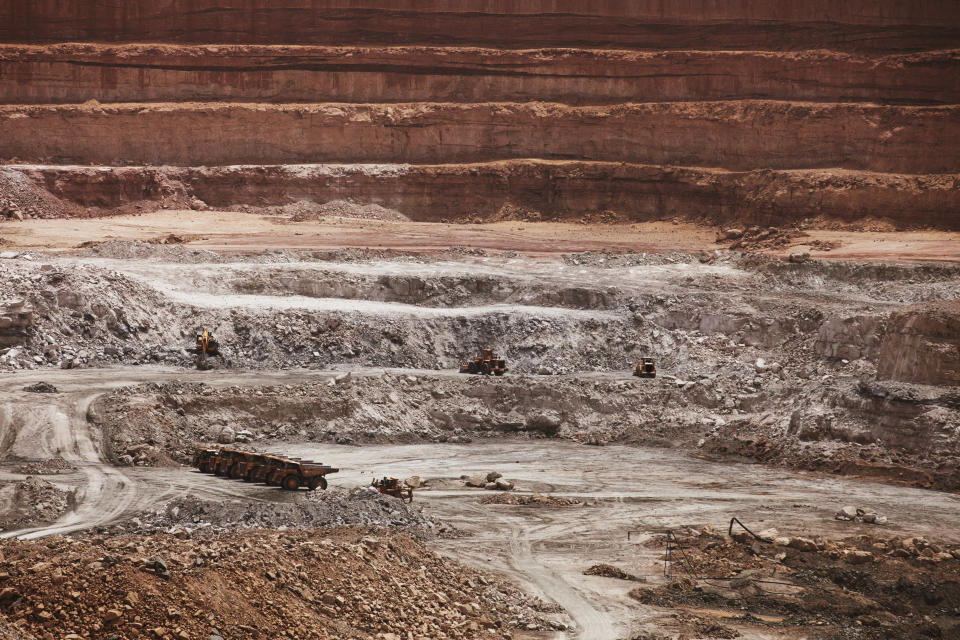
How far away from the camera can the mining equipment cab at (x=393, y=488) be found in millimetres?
19516

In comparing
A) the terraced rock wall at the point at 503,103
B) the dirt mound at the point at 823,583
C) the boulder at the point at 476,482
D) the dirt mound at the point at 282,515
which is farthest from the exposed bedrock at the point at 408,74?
the dirt mound at the point at 282,515

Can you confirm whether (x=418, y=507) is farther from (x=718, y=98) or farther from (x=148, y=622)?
(x=718, y=98)

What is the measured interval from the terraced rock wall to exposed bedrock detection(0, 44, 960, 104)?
0.10 meters

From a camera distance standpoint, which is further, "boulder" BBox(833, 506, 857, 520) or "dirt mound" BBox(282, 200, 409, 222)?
"dirt mound" BBox(282, 200, 409, 222)

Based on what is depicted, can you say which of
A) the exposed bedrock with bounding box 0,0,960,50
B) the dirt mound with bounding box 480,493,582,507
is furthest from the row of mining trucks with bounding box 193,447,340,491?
the exposed bedrock with bounding box 0,0,960,50

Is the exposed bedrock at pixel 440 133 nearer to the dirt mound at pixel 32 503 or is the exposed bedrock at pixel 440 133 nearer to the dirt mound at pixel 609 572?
the dirt mound at pixel 32 503

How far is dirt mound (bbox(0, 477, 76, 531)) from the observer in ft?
55.4

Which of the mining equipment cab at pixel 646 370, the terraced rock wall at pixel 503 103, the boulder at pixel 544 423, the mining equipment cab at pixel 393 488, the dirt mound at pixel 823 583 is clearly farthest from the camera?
the terraced rock wall at pixel 503 103

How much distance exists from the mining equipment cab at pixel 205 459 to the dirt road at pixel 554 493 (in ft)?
1.04

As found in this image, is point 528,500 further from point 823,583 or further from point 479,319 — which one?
point 479,319

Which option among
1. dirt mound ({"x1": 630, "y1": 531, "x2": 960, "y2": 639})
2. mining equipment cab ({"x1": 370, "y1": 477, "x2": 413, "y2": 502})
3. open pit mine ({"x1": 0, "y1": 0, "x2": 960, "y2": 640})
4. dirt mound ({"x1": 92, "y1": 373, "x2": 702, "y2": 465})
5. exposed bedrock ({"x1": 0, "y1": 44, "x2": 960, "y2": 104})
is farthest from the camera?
exposed bedrock ({"x1": 0, "y1": 44, "x2": 960, "y2": 104})

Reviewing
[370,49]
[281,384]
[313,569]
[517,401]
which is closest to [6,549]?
[313,569]

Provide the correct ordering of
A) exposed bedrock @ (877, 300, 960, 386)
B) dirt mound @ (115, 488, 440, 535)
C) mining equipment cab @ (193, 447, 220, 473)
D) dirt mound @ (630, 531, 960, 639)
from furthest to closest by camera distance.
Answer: exposed bedrock @ (877, 300, 960, 386) < mining equipment cab @ (193, 447, 220, 473) < dirt mound @ (115, 488, 440, 535) < dirt mound @ (630, 531, 960, 639)

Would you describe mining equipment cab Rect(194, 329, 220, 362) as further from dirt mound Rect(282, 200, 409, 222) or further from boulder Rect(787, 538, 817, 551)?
dirt mound Rect(282, 200, 409, 222)
